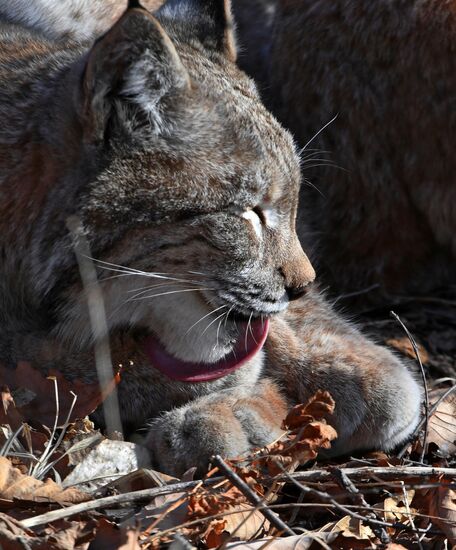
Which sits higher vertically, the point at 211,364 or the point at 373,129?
the point at 373,129

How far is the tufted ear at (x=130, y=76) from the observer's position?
298 cm

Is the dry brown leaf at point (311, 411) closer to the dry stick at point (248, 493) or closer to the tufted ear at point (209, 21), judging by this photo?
the dry stick at point (248, 493)

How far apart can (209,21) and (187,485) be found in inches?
72.1

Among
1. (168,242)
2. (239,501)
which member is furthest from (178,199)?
(239,501)

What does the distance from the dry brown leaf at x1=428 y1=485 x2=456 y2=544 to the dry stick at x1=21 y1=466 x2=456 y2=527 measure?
0.22ft

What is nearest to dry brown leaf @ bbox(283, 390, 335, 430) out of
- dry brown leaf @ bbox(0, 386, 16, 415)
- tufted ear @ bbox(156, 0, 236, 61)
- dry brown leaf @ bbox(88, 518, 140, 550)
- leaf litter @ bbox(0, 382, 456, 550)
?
leaf litter @ bbox(0, 382, 456, 550)

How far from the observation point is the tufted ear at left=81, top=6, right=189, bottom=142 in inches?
117

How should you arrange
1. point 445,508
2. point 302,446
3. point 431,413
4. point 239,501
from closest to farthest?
point 239,501, point 445,508, point 302,446, point 431,413

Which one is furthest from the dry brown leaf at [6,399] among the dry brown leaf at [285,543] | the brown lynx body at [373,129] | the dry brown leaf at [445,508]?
the brown lynx body at [373,129]

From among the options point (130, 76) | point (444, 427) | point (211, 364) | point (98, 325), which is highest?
point (130, 76)

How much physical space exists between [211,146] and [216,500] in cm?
114

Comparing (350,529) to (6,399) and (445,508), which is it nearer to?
(445,508)

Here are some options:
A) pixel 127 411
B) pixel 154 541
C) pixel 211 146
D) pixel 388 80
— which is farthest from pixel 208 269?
pixel 388 80

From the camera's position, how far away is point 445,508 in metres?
3.15
